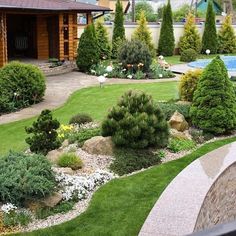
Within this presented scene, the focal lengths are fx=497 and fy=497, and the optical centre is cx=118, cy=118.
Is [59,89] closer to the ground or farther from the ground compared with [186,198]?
closer to the ground

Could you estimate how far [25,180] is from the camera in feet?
18.9

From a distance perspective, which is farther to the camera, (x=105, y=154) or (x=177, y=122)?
(x=177, y=122)

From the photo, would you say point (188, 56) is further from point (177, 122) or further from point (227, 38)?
point (177, 122)

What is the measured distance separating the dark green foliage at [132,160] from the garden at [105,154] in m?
0.02

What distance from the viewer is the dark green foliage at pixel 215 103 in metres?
9.12

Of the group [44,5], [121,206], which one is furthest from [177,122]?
[44,5]

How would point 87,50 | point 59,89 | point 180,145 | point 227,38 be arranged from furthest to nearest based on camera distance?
point 227,38 → point 87,50 → point 59,89 → point 180,145

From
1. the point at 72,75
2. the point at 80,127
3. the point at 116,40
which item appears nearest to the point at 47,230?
the point at 80,127

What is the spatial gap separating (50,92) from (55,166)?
28.2 ft

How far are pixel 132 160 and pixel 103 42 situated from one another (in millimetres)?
16799

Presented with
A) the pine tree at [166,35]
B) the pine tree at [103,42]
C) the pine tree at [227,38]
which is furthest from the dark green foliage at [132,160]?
the pine tree at [227,38]

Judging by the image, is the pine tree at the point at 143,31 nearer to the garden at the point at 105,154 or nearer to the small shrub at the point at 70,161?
the garden at the point at 105,154

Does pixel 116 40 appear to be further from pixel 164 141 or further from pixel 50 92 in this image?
pixel 164 141

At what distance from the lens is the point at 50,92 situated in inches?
603
